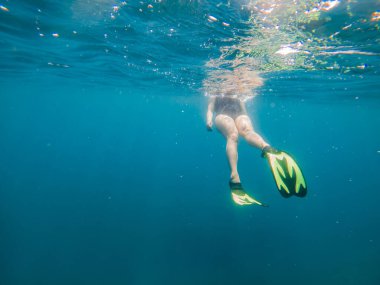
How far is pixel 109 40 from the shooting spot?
11.3 m

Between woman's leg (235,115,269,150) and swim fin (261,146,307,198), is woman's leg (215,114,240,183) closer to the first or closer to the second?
woman's leg (235,115,269,150)

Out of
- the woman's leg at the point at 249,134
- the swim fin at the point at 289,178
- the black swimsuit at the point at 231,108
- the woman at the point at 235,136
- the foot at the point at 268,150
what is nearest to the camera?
the swim fin at the point at 289,178

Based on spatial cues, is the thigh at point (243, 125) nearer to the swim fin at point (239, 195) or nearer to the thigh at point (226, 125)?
the thigh at point (226, 125)

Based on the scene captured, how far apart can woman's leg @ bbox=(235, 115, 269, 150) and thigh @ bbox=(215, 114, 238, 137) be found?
0.23m

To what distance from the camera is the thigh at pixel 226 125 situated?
319 inches

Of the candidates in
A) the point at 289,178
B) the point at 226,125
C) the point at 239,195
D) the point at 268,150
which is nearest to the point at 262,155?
the point at 268,150

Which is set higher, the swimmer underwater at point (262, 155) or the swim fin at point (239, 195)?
the swimmer underwater at point (262, 155)

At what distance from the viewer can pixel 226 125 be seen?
836 centimetres

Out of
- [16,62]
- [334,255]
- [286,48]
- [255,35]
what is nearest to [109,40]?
[255,35]

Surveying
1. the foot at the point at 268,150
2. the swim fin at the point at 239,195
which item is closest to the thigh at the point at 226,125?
the foot at the point at 268,150

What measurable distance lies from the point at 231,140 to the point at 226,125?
2.71 feet

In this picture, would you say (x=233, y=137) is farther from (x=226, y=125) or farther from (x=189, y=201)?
(x=189, y=201)

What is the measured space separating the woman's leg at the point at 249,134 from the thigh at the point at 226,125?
0.76ft

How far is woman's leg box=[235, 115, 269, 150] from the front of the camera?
7.22 metres
